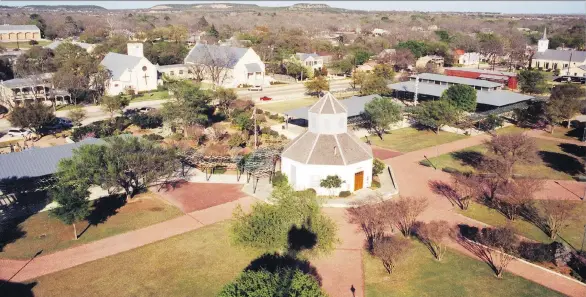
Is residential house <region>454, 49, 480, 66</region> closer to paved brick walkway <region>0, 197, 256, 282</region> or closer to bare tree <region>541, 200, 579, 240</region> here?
bare tree <region>541, 200, 579, 240</region>

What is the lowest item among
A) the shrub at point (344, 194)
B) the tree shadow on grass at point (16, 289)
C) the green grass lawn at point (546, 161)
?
the tree shadow on grass at point (16, 289)

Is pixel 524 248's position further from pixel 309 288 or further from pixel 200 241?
pixel 200 241

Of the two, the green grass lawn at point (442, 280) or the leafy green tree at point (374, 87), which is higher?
the leafy green tree at point (374, 87)

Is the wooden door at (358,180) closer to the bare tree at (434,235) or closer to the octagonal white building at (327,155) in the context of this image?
the octagonal white building at (327,155)

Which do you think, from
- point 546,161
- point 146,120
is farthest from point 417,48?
point 146,120

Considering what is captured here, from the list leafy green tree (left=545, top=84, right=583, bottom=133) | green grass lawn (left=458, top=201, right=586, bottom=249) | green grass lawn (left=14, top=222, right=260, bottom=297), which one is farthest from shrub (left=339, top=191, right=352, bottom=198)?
leafy green tree (left=545, top=84, right=583, bottom=133)

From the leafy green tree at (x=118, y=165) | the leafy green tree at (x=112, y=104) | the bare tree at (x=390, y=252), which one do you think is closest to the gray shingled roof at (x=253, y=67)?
the leafy green tree at (x=112, y=104)

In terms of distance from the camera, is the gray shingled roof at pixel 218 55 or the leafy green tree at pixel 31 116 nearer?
the leafy green tree at pixel 31 116
